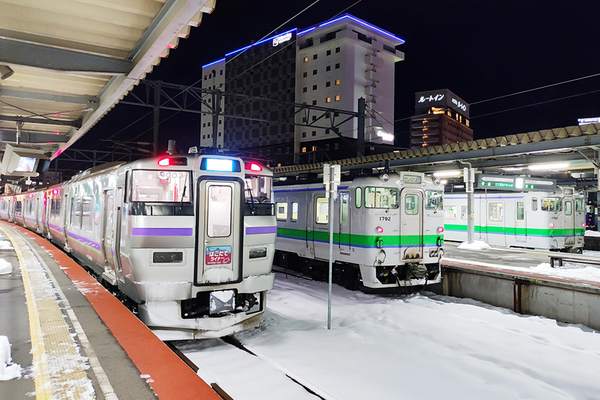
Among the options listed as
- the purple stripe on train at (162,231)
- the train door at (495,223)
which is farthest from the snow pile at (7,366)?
the train door at (495,223)

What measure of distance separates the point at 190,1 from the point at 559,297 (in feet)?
31.3

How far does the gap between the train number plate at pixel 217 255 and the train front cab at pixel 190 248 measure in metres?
0.01

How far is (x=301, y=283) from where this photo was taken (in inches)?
479

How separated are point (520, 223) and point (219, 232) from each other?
670 inches

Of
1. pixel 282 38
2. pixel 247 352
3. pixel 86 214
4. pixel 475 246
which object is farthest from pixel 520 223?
pixel 282 38

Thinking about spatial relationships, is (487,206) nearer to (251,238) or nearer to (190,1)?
(251,238)

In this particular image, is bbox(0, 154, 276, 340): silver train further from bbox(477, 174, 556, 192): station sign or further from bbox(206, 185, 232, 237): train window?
bbox(477, 174, 556, 192): station sign

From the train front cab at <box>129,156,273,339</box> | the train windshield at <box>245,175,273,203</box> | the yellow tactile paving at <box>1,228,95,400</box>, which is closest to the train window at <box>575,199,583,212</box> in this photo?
the train windshield at <box>245,175,273,203</box>

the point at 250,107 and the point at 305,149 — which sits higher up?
the point at 250,107

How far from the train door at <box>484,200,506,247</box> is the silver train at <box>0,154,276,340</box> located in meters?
16.3

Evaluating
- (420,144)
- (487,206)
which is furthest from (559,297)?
(420,144)

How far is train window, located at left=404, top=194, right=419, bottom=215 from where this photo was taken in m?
10.6

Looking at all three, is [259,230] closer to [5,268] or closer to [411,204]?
[411,204]

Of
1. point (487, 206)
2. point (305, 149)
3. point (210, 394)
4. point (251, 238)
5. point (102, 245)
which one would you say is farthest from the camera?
point (305, 149)
